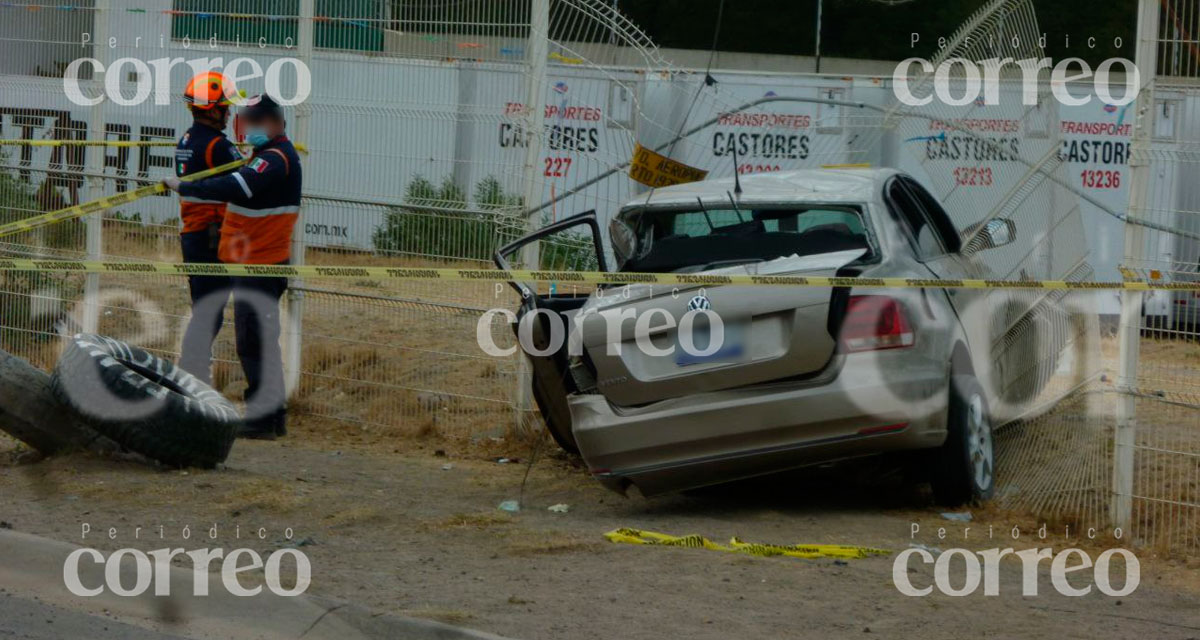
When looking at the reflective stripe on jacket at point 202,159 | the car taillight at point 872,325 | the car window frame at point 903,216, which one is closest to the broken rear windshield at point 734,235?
the car window frame at point 903,216

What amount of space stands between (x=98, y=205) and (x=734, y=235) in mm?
3460

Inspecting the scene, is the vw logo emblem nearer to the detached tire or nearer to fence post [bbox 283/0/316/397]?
the detached tire

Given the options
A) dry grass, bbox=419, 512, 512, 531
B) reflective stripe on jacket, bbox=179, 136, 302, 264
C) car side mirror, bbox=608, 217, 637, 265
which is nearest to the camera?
dry grass, bbox=419, 512, 512, 531

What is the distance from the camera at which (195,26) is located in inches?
430

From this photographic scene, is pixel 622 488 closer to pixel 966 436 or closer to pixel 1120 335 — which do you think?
pixel 966 436

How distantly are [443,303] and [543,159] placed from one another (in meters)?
1.13

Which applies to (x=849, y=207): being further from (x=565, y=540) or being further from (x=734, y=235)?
(x=565, y=540)

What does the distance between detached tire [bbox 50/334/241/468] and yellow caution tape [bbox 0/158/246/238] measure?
0.67m

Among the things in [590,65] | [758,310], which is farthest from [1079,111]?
[758,310]

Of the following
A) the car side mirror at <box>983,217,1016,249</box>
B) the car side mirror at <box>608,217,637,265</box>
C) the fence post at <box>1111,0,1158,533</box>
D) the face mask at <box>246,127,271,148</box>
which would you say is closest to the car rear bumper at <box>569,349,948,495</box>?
the fence post at <box>1111,0,1158,533</box>

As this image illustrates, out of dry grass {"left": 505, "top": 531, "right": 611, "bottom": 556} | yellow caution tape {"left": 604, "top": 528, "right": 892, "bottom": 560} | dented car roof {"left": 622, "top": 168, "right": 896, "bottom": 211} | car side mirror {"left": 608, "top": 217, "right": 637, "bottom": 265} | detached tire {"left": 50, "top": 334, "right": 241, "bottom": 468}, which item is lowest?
dry grass {"left": 505, "top": 531, "right": 611, "bottom": 556}

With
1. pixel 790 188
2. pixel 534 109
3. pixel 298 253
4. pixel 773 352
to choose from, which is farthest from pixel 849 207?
pixel 298 253

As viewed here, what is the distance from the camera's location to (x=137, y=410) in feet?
25.5

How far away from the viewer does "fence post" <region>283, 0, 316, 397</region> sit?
10.1 metres
